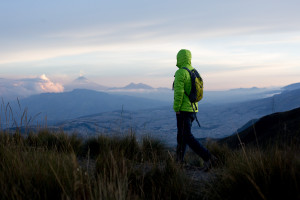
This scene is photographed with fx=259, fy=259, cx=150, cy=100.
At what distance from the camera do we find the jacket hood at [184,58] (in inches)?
212

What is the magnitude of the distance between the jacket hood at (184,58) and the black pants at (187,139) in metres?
1.02

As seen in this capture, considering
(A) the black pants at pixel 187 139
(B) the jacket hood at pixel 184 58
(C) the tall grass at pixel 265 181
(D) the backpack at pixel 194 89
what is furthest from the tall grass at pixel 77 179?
(B) the jacket hood at pixel 184 58

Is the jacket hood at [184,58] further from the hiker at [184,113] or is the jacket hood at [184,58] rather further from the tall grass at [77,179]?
the tall grass at [77,179]

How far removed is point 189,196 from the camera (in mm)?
3053

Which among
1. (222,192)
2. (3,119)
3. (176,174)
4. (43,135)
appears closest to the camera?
(222,192)

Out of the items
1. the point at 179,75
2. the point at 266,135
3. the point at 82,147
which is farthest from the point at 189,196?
the point at 266,135

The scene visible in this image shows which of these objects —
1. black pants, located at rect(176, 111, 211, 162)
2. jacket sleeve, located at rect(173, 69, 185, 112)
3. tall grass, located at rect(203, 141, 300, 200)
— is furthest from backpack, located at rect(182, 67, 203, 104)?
tall grass, located at rect(203, 141, 300, 200)

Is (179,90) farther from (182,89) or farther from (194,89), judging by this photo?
(194,89)

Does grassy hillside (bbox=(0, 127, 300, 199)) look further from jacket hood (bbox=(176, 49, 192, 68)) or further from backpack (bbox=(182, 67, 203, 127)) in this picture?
jacket hood (bbox=(176, 49, 192, 68))

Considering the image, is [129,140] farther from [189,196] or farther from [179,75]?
[189,196]

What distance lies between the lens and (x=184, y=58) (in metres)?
5.39

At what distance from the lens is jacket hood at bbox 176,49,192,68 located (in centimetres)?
539

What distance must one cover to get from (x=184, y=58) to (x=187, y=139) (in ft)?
5.47

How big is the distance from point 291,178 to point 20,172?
267 centimetres
